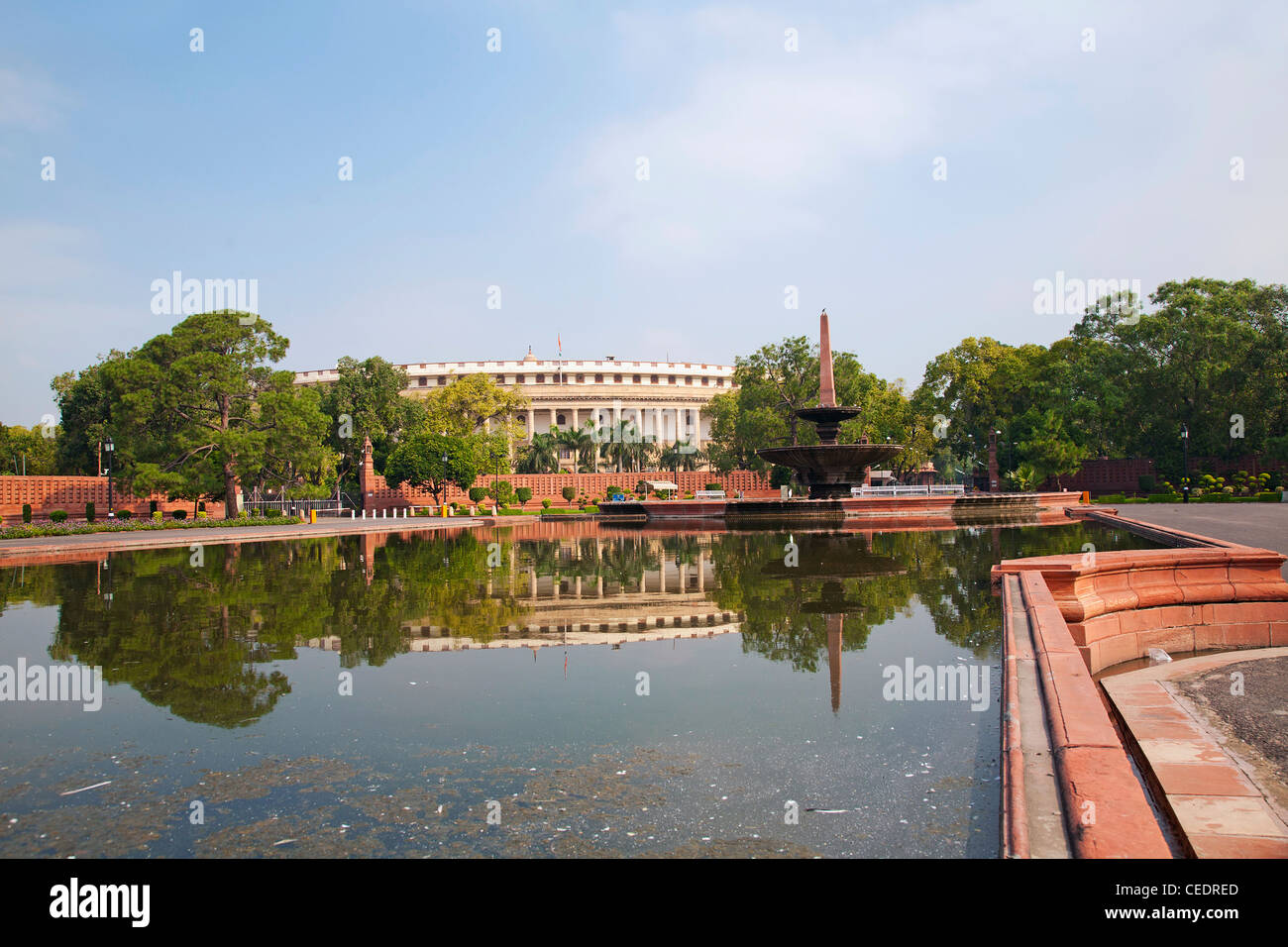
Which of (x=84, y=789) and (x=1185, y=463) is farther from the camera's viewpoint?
(x=1185, y=463)

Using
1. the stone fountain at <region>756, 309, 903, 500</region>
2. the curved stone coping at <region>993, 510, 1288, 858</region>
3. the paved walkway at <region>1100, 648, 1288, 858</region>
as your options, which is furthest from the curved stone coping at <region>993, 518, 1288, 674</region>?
the stone fountain at <region>756, 309, 903, 500</region>

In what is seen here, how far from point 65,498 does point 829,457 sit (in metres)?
39.1

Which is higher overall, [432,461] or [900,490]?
[432,461]

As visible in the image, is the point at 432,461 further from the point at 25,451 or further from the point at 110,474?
the point at 25,451

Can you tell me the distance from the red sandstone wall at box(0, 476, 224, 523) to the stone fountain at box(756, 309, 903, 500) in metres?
30.0

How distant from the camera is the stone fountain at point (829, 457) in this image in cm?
2956

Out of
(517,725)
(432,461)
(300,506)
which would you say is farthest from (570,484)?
(517,725)

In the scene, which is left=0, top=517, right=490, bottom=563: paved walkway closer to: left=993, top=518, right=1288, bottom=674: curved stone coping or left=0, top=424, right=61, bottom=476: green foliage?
left=993, top=518, right=1288, bottom=674: curved stone coping

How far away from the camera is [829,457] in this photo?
30109 mm

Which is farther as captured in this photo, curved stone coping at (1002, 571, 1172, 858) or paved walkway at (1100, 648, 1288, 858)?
paved walkway at (1100, 648, 1288, 858)

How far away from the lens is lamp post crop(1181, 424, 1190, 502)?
4069 cm

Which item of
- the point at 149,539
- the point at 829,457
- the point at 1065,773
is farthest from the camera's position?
the point at 829,457
